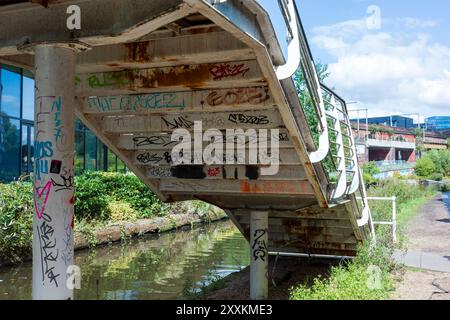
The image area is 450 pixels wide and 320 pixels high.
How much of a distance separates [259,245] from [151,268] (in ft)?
16.8

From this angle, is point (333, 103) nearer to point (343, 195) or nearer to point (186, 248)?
point (343, 195)

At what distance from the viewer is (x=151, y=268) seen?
13742mm

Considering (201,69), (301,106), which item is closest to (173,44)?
(201,69)

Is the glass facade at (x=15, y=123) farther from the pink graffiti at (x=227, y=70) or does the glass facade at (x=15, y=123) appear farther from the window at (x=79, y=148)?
the pink graffiti at (x=227, y=70)

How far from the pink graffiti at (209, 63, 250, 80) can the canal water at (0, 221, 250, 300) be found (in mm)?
5182

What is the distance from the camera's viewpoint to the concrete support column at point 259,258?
31.5ft

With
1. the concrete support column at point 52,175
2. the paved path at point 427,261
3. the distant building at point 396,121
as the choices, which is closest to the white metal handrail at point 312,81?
the paved path at point 427,261

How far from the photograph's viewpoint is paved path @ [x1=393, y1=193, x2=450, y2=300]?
8.06m

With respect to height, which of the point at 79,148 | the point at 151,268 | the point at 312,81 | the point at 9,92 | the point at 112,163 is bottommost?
the point at 151,268

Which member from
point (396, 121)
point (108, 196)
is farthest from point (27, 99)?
point (396, 121)

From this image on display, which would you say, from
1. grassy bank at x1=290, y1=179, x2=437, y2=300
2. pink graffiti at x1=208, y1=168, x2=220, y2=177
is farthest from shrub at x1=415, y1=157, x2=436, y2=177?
pink graffiti at x1=208, y1=168, x2=220, y2=177

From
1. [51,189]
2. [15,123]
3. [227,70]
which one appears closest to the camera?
[51,189]

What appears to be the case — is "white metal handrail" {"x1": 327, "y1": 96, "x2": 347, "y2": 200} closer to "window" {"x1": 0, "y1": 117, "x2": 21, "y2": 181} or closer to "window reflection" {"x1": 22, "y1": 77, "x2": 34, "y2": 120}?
"window" {"x1": 0, "y1": 117, "x2": 21, "y2": 181}

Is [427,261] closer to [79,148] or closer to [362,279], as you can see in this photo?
[362,279]
